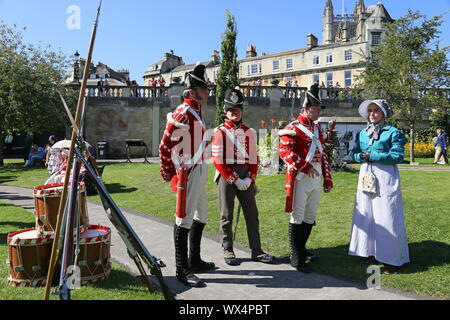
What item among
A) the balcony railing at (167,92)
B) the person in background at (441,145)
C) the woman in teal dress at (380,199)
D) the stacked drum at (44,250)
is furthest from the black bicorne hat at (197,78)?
the balcony railing at (167,92)

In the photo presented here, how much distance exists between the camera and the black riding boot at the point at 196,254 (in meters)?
4.70

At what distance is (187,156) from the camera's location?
4.32 metres

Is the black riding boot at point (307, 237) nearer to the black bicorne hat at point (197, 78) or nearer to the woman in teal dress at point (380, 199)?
the woman in teal dress at point (380, 199)

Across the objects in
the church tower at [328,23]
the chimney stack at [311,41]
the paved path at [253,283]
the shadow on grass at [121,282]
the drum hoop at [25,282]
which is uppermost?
the church tower at [328,23]

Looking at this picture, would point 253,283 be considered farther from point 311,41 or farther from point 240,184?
point 311,41

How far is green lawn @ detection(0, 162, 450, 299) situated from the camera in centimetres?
446

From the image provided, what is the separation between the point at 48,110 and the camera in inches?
819

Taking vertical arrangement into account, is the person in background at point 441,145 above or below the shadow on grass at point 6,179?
above

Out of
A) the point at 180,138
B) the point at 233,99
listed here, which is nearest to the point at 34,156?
the point at 233,99

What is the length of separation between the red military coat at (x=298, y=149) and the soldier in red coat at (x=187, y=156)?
1111 millimetres

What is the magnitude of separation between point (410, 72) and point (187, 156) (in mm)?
16702

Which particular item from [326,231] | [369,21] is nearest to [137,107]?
[326,231]

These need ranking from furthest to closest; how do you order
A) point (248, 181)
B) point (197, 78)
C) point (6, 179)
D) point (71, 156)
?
point (6, 179) → point (248, 181) → point (197, 78) → point (71, 156)
